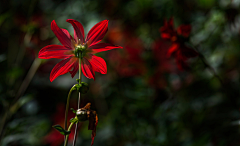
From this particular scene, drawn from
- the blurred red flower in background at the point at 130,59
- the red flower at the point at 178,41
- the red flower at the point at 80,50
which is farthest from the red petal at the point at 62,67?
the blurred red flower in background at the point at 130,59

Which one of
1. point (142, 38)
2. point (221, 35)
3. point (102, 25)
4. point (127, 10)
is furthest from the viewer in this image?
point (127, 10)

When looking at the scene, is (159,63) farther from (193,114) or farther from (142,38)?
(193,114)

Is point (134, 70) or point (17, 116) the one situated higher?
point (134, 70)

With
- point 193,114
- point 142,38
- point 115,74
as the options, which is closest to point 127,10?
point 142,38

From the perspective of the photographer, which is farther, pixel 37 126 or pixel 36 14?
pixel 36 14

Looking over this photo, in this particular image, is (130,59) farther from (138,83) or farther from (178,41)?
(178,41)

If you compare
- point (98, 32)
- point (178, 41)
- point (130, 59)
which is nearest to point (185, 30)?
point (178, 41)

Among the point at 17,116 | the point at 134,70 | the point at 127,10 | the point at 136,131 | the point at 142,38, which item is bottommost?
the point at 136,131

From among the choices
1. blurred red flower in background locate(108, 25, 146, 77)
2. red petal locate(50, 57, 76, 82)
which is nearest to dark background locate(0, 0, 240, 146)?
blurred red flower in background locate(108, 25, 146, 77)

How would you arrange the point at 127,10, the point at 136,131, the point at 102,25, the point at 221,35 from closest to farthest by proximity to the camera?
the point at 102,25 < the point at 136,131 < the point at 221,35 < the point at 127,10
